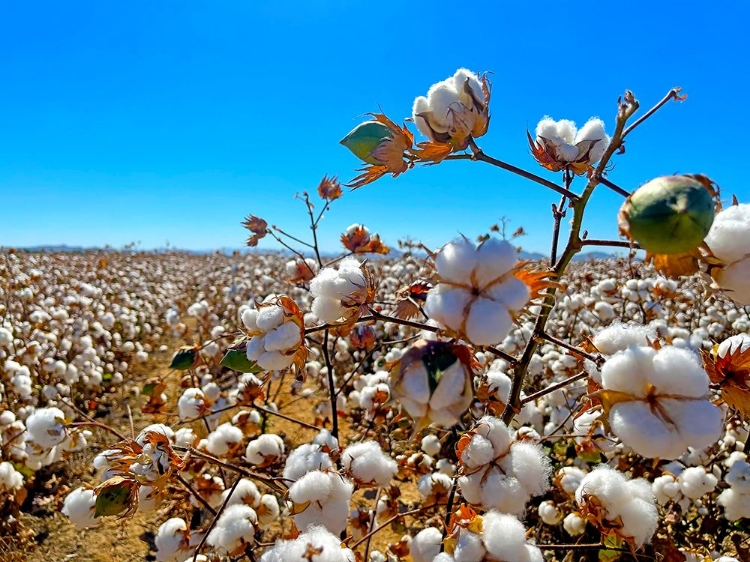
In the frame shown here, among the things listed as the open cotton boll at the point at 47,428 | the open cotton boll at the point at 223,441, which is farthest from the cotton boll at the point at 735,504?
the open cotton boll at the point at 47,428

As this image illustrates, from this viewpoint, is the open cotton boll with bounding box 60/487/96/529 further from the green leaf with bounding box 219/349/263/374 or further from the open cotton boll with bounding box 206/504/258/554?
the green leaf with bounding box 219/349/263/374

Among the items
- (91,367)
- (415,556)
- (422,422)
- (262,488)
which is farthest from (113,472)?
(91,367)

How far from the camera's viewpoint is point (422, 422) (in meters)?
0.93

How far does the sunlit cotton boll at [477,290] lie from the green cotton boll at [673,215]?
229mm

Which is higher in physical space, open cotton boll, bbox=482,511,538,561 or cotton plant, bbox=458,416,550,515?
cotton plant, bbox=458,416,550,515

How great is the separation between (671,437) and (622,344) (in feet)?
0.72

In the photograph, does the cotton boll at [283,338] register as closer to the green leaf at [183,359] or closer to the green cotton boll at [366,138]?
the green cotton boll at [366,138]

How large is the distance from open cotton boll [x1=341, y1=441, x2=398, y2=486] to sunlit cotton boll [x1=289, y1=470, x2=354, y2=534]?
4.1 inches

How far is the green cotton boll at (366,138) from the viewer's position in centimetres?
123

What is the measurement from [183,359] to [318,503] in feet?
3.96

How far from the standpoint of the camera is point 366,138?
124 centimetres

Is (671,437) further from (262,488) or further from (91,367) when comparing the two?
(91,367)

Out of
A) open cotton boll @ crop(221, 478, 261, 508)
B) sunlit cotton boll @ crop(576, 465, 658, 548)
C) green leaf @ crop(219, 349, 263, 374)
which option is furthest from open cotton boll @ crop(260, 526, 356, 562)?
open cotton boll @ crop(221, 478, 261, 508)

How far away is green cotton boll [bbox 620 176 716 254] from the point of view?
0.79m
